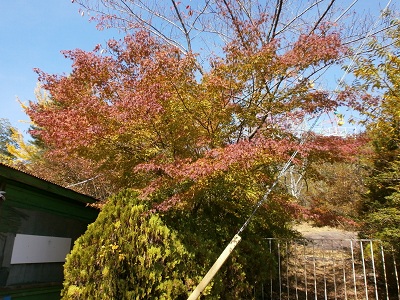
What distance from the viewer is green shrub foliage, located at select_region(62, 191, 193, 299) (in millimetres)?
3760

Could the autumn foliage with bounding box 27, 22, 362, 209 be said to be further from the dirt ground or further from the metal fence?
the dirt ground

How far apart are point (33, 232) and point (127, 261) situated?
5.76 feet

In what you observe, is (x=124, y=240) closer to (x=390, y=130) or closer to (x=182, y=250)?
(x=182, y=250)

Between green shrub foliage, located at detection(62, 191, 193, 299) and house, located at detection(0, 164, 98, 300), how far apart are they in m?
0.99

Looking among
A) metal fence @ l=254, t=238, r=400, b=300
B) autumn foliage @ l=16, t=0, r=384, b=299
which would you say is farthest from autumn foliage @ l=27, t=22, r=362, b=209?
metal fence @ l=254, t=238, r=400, b=300

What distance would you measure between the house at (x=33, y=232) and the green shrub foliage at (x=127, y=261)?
99 centimetres

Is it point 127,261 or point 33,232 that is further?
point 33,232

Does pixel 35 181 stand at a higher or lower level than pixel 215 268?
higher

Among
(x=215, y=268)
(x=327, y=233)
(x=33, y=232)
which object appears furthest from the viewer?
(x=327, y=233)

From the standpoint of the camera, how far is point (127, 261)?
3896 millimetres

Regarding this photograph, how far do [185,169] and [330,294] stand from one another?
5.46 meters

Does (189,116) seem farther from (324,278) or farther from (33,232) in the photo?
(324,278)

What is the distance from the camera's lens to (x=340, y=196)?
12562 millimetres

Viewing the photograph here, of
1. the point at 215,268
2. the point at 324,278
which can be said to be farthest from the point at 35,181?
the point at 324,278
